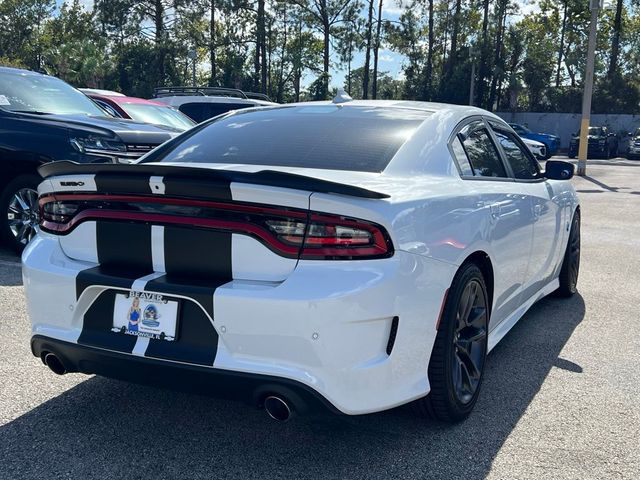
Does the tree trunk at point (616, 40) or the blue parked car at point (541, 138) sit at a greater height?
the tree trunk at point (616, 40)

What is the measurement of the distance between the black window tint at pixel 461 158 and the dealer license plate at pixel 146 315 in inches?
65.6

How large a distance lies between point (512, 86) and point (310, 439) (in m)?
50.9

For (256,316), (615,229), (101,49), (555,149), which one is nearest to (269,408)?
(256,316)

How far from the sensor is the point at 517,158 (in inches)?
178

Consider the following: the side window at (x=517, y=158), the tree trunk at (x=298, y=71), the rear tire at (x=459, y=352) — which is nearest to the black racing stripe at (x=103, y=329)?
the rear tire at (x=459, y=352)

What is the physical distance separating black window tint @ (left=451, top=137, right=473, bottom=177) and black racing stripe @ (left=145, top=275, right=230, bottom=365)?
152 centimetres

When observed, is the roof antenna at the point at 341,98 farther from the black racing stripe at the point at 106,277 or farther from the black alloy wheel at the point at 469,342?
the black racing stripe at the point at 106,277

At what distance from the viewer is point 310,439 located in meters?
3.01

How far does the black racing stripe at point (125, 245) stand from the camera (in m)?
2.74

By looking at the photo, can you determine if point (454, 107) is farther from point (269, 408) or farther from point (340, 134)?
point (269, 408)

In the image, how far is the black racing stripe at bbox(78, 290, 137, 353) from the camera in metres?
2.72

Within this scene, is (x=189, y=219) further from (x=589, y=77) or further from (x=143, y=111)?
(x=589, y=77)

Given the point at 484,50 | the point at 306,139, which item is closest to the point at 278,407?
the point at 306,139

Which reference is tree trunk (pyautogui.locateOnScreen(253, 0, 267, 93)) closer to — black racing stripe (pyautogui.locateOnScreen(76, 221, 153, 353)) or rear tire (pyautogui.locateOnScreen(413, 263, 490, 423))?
rear tire (pyautogui.locateOnScreen(413, 263, 490, 423))
